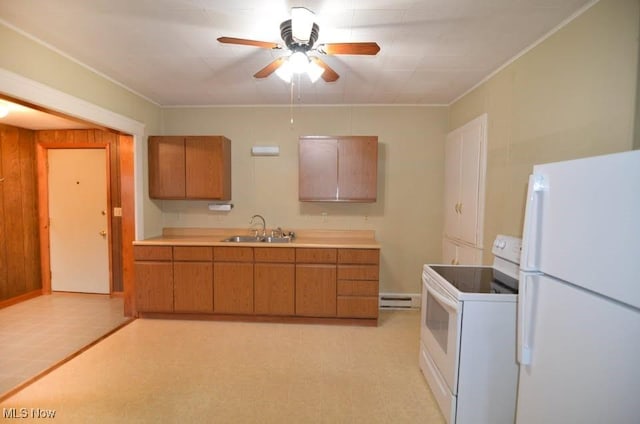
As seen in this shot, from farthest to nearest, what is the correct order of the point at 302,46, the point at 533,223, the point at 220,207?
1. the point at 220,207
2. the point at 302,46
3. the point at 533,223

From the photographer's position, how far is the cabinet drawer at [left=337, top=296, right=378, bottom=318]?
10.1 ft

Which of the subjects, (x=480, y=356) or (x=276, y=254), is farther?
(x=276, y=254)

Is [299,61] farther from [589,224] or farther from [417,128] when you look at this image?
[417,128]

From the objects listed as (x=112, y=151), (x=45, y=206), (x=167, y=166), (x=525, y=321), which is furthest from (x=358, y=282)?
(x=45, y=206)

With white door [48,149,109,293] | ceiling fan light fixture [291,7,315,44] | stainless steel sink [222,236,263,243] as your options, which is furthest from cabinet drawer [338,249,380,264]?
white door [48,149,109,293]

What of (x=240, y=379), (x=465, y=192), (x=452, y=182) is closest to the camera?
(x=240, y=379)

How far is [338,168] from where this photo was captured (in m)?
3.37

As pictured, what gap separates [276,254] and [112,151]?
2.82 metres

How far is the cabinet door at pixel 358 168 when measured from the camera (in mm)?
3346

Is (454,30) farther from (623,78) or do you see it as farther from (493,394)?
(493,394)

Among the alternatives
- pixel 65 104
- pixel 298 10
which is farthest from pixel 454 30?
pixel 65 104

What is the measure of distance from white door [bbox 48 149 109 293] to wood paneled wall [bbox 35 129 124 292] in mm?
150

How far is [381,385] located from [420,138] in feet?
9.28

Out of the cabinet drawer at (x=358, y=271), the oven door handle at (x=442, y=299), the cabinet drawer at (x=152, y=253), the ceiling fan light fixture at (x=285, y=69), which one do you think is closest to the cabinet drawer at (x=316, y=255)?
the cabinet drawer at (x=358, y=271)
